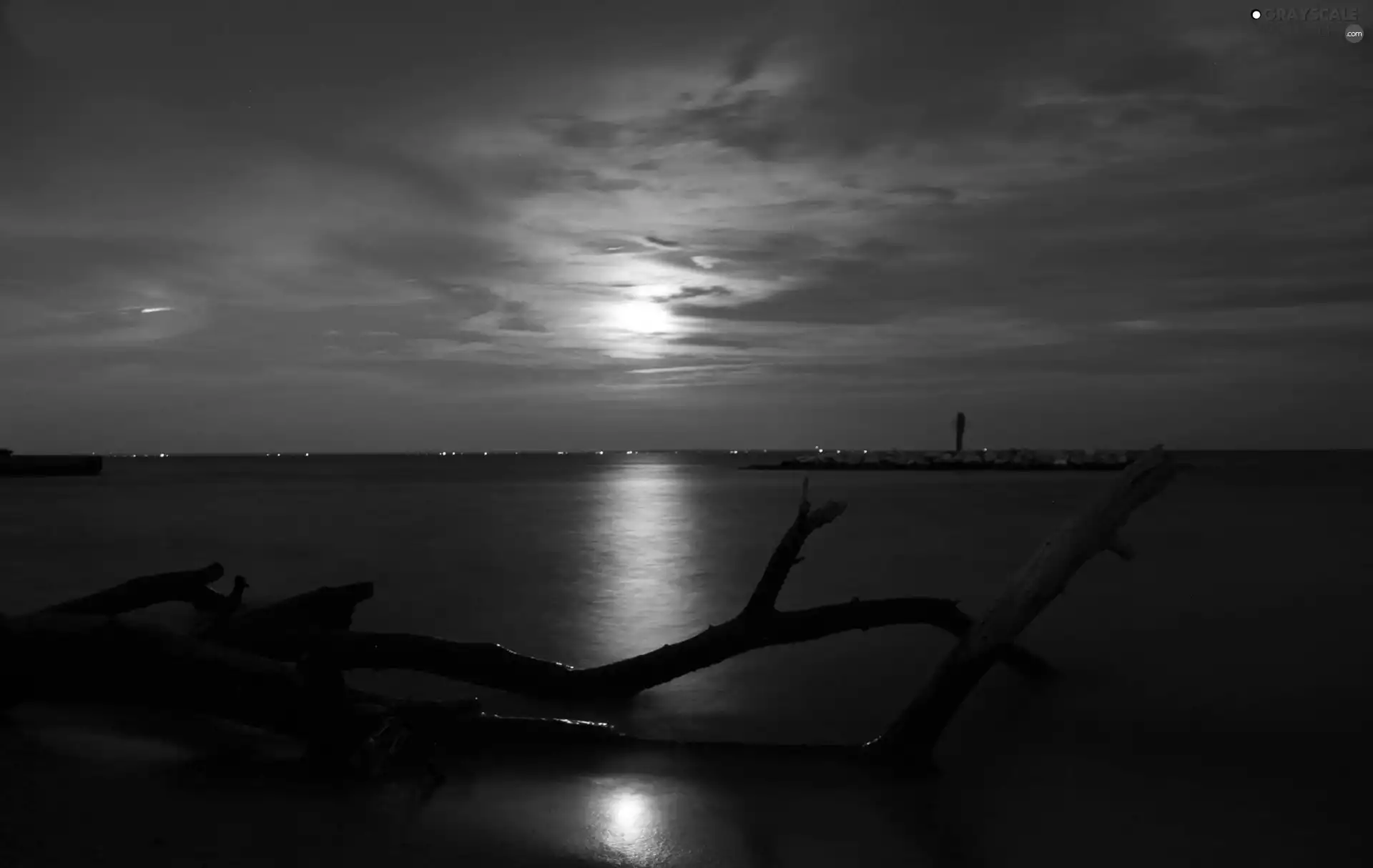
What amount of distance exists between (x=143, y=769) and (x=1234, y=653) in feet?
37.7

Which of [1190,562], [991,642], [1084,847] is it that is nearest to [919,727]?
[991,642]

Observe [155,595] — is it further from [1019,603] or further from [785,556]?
[1019,603]

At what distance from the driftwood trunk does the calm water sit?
0.45m

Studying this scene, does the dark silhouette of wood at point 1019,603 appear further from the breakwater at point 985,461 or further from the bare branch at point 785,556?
the breakwater at point 985,461

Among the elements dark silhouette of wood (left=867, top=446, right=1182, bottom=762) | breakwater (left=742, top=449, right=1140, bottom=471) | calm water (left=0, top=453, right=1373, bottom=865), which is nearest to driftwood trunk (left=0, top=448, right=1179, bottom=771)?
dark silhouette of wood (left=867, top=446, right=1182, bottom=762)

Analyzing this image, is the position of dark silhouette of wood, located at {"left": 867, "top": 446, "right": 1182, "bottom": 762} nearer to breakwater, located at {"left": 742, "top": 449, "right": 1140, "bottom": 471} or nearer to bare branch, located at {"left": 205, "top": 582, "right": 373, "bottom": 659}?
bare branch, located at {"left": 205, "top": 582, "right": 373, "bottom": 659}

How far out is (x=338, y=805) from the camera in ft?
16.3

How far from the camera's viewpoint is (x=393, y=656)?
21.9ft

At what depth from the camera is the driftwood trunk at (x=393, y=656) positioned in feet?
17.3

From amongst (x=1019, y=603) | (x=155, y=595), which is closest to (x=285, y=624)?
(x=155, y=595)

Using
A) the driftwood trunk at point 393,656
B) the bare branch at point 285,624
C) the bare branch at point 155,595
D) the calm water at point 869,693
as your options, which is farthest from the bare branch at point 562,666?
the bare branch at point 155,595

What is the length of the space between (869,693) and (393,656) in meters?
4.75

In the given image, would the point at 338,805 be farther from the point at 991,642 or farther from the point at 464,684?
the point at 991,642

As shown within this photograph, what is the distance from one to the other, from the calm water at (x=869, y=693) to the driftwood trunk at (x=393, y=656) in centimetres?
45
